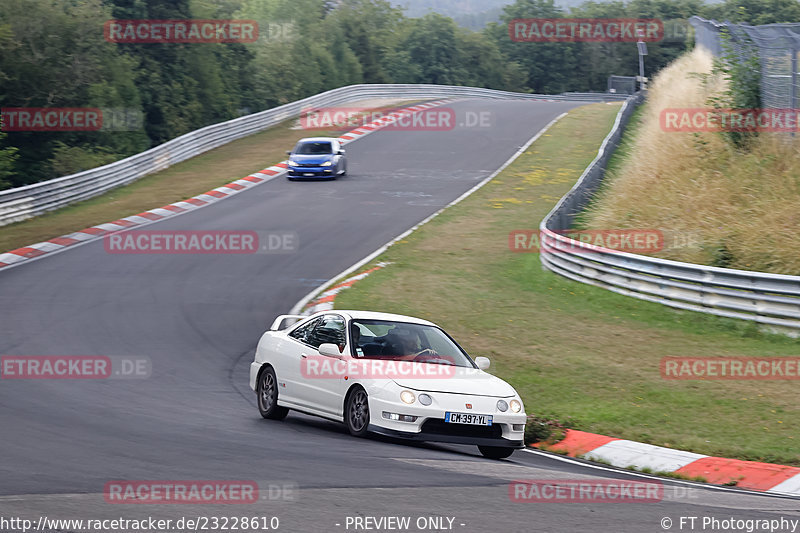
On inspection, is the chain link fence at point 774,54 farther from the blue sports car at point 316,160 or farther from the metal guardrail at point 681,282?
the blue sports car at point 316,160

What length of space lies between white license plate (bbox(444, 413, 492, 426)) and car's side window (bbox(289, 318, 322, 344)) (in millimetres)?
2341

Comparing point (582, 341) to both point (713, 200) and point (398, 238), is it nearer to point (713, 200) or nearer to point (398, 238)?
point (713, 200)

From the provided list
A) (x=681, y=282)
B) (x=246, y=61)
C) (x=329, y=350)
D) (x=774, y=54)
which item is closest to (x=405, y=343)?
(x=329, y=350)

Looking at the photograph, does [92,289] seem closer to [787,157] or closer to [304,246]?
[304,246]

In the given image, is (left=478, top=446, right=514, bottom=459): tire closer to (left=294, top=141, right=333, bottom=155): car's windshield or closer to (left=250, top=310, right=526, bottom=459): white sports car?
(left=250, top=310, right=526, bottom=459): white sports car

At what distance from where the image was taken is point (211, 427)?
10414 mm

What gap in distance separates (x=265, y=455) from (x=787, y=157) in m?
16.9

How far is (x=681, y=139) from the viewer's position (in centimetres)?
2742

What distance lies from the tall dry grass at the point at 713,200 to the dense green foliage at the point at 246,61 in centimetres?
938

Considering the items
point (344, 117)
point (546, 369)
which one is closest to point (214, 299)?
point (546, 369)

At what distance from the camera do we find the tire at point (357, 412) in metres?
10.2

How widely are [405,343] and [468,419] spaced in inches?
57.4

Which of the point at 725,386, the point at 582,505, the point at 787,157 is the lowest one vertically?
the point at 725,386

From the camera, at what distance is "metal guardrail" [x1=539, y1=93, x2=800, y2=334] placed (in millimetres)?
15648
